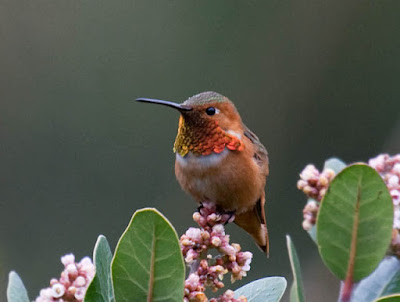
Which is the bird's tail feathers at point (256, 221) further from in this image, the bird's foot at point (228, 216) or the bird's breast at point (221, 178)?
the bird's foot at point (228, 216)

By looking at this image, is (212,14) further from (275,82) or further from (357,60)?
(357,60)

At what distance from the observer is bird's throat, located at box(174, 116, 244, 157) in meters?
2.97

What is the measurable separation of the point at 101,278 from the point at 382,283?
672 millimetres

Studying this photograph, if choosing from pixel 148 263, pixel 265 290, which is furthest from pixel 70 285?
pixel 265 290

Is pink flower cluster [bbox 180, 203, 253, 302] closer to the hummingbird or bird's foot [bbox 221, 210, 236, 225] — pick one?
bird's foot [bbox 221, 210, 236, 225]

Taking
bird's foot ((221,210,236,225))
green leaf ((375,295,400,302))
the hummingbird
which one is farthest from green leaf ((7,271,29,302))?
the hummingbird

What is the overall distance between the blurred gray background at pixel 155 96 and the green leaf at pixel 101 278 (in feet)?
20.0

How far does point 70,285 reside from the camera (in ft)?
6.01

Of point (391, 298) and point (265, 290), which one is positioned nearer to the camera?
point (391, 298)

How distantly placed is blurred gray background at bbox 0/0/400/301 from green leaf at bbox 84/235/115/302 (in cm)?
609

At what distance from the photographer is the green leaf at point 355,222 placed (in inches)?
60.4

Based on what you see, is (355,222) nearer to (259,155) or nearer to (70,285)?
(70,285)

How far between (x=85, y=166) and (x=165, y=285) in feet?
25.4

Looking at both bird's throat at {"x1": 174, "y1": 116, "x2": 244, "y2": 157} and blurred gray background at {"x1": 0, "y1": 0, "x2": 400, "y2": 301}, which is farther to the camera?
blurred gray background at {"x1": 0, "y1": 0, "x2": 400, "y2": 301}
